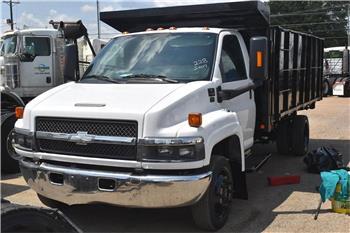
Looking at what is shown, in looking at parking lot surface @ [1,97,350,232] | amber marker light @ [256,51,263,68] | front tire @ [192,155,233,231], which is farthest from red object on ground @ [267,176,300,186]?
amber marker light @ [256,51,263,68]

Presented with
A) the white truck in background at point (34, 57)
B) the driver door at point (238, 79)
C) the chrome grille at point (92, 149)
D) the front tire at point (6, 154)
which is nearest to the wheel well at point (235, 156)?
the driver door at point (238, 79)

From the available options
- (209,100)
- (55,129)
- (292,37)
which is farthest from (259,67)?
(292,37)

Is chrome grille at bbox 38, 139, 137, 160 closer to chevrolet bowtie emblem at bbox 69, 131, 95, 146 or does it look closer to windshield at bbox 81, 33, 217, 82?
chevrolet bowtie emblem at bbox 69, 131, 95, 146

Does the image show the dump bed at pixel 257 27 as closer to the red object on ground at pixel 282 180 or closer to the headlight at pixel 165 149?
the red object on ground at pixel 282 180

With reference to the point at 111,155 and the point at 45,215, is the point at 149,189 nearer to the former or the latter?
the point at 111,155

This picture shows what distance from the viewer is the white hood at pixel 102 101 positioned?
15.9 feet

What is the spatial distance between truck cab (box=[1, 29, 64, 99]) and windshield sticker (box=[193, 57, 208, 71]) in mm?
8048

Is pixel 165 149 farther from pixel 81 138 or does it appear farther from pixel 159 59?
pixel 159 59

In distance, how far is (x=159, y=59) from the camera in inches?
233

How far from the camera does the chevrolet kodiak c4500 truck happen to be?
4.74 metres

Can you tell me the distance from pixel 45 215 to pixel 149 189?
5.69 feet

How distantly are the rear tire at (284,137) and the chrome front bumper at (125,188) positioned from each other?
15.9 ft

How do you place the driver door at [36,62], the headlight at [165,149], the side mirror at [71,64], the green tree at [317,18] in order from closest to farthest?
1. the headlight at [165,149]
2. the side mirror at [71,64]
3. the driver door at [36,62]
4. the green tree at [317,18]

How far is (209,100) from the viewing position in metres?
5.49
